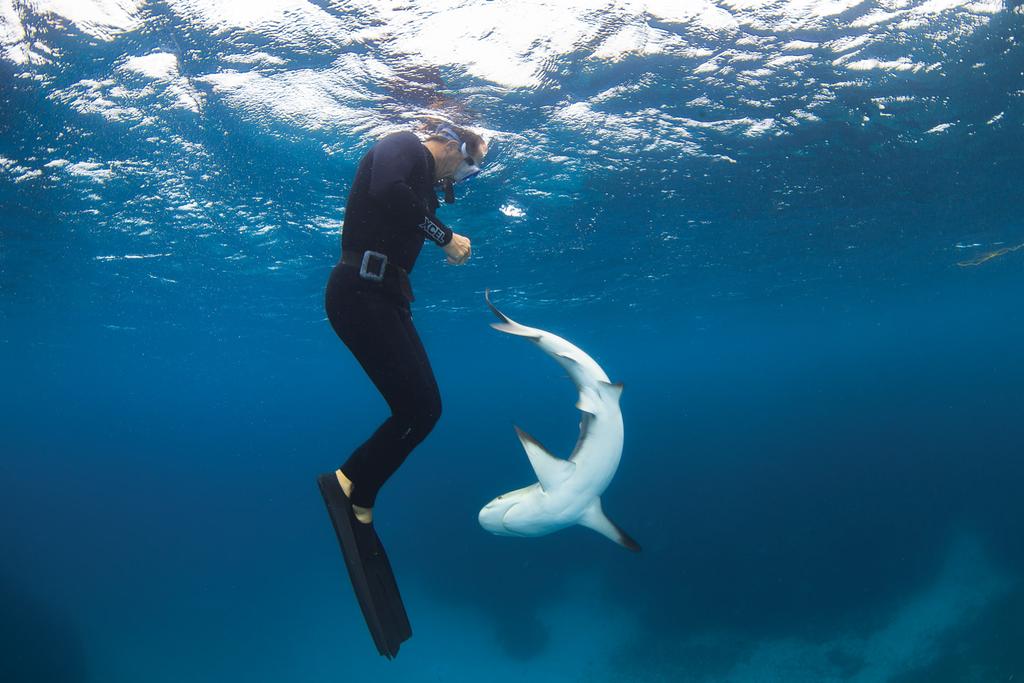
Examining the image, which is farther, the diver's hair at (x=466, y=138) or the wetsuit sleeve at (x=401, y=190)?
the diver's hair at (x=466, y=138)

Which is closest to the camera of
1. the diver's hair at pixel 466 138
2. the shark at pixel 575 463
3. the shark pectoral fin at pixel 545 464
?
the shark pectoral fin at pixel 545 464

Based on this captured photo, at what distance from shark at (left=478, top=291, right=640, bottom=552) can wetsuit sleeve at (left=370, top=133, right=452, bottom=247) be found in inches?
24.4

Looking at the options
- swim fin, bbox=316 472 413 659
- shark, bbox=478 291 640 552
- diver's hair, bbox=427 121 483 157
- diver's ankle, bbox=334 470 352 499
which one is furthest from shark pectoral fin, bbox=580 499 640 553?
diver's hair, bbox=427 121 483 157

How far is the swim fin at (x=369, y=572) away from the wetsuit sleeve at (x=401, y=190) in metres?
1.89

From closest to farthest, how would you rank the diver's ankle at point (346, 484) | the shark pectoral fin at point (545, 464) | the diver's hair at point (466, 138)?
the shark pectoral fin at point (545, 464) → the diver's ankle at point (346, 484) → the diver's hair at point (466, 138)

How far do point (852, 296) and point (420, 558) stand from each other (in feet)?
105

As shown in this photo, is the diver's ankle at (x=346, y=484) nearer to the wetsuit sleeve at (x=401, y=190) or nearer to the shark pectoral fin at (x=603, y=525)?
the shark pectoral fin at (x=603, y=525)

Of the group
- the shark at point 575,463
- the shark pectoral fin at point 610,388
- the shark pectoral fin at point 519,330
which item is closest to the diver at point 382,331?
the shark pectoral fin at point 519,330

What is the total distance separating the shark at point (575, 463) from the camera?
10.6 feet

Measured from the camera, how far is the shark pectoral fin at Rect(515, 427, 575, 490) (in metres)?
3.06

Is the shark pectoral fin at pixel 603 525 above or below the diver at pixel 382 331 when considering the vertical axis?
below

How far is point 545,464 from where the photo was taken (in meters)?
3.09

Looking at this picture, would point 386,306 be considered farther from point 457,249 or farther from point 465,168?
point 465,168

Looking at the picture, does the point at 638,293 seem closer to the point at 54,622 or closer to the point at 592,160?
the point at 592,160
